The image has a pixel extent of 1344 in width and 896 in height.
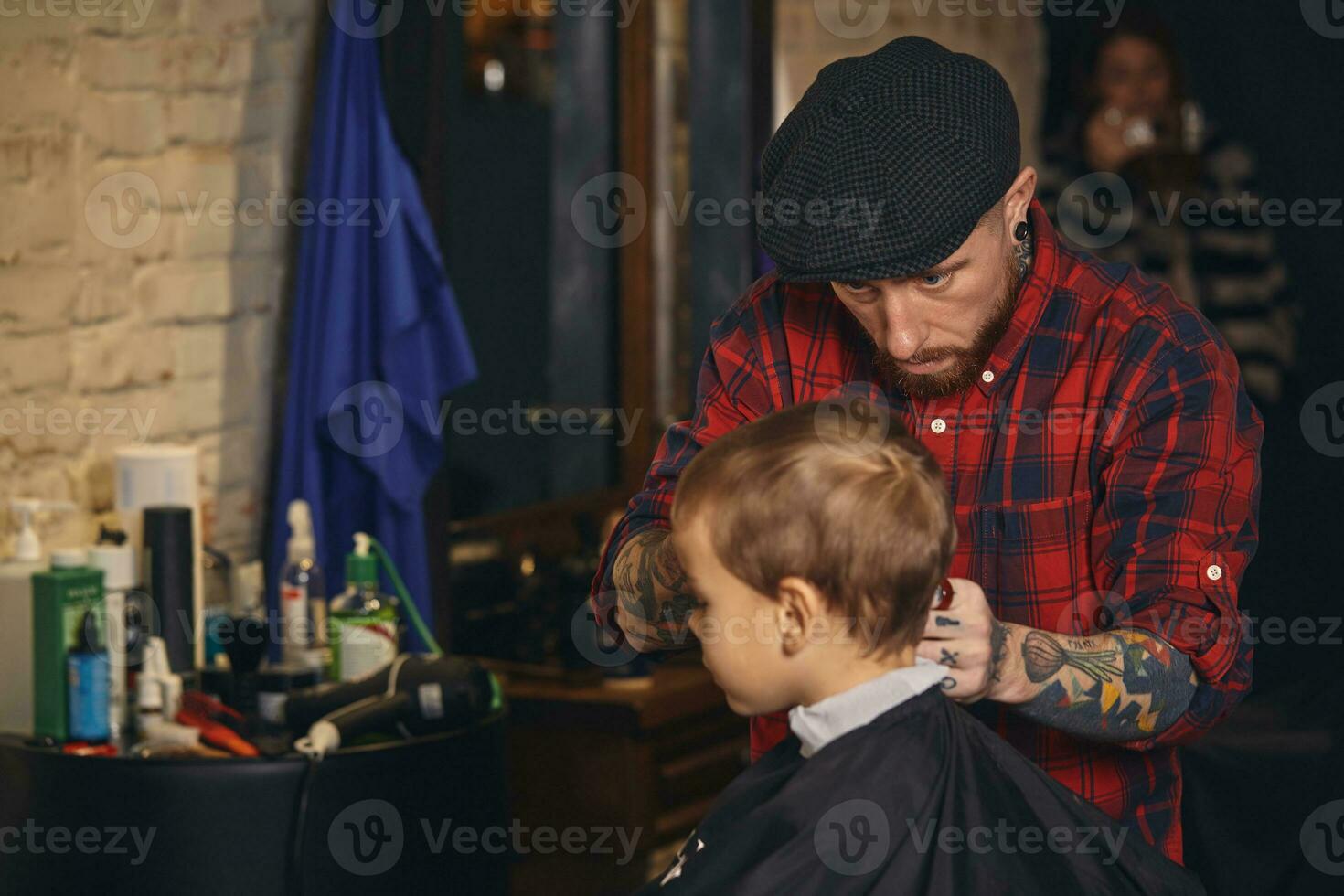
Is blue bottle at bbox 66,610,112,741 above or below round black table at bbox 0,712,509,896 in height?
above

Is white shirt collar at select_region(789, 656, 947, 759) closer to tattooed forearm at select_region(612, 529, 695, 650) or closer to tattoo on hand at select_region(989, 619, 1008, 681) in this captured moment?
tattoo on hand at select_region(989, 619, 1008, 681)

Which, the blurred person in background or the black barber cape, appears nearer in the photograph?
the black barber cape

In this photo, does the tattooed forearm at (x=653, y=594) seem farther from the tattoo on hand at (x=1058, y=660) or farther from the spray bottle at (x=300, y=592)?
the spray bottle at (x=300, y=592)

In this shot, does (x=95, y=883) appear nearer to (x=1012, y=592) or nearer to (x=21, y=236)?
(x=21, y=236)

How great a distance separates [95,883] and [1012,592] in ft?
3.95

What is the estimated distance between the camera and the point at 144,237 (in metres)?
2.45

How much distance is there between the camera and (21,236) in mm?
2246

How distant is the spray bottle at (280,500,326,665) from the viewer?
7.86 ft

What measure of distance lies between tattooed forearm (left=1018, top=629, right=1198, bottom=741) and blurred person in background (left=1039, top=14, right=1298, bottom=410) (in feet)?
9.32

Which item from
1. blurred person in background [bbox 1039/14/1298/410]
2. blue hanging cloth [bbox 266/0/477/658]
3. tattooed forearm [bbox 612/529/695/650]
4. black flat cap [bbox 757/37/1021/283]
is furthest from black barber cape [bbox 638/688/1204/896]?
blurred person in background [bbox 1039/14/1298/410]

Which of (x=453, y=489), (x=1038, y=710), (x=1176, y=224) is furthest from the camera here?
(x=1176, y=224)

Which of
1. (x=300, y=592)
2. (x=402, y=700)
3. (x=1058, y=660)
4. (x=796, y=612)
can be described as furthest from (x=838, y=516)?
(x=300, y=592)

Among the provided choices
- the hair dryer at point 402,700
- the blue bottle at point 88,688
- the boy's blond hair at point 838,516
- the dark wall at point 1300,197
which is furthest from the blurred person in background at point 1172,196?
the blue bottle at point 88,688

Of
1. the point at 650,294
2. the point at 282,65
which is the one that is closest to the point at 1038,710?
the point at 282,65
